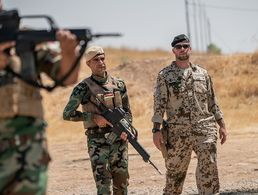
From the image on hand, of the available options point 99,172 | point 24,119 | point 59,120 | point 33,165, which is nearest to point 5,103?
point 24,119

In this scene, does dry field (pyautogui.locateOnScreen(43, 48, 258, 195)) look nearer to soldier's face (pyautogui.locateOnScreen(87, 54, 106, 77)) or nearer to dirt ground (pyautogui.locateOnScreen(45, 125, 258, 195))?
dirt ground (pyautogui.locateOnScreen(45, 125, 258, 195))

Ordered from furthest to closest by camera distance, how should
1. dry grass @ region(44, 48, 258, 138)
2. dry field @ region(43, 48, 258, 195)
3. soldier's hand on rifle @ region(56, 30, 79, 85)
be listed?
dry grass @ region(44, 48, 258, 138), dry field @ region(43, 48, 258, 195), soldier's hand on rifle @ region(56, 30, 79, 85)

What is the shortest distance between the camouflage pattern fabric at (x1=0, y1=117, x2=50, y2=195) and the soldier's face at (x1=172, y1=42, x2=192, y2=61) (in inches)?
135

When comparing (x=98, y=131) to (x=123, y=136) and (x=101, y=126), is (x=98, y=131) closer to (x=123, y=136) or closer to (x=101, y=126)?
(x=101, y=126)

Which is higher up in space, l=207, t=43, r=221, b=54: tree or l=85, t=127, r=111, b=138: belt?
l=85, t=127, r=111, b=138: belt

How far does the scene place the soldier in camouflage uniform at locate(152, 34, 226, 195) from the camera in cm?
695

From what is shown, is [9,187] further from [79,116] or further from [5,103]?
[79,116]

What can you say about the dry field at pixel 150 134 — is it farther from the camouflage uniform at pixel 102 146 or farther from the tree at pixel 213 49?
the tree at pixel 213 49

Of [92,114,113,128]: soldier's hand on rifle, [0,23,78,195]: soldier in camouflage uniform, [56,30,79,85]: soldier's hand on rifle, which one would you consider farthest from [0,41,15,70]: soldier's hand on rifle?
[92,114,113,128]: soldier's hand on rifle

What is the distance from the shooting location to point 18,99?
12.3ft

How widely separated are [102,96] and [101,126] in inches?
12.7

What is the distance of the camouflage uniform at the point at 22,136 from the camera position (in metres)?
3.70

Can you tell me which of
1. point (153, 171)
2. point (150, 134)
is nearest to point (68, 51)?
point (153, 171)

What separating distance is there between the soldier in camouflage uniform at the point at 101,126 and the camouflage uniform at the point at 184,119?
623 mm
